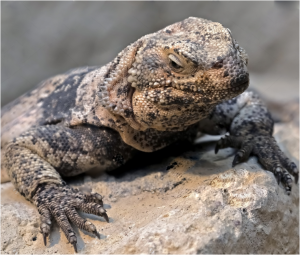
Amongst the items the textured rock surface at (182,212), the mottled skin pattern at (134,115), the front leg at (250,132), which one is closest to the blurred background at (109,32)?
the mottled skin pattern at (134,115)

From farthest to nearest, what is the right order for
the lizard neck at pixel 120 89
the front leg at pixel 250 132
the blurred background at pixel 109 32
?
the blurred background at pixel 109 32, the front leg at pixel 250 132, the lizard neck at pixel 120 89

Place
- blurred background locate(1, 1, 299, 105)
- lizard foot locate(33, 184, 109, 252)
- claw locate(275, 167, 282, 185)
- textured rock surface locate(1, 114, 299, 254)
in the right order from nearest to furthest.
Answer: textured rock surface locate(1, 114, 299, 254) → lizard foot locate(33, 184, 109, 252) → claw locate(275, 167, 282, 185) → blurred background locate(1, 1, 299, 105)

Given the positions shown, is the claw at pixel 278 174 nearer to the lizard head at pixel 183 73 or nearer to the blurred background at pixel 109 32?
the lizard head at pixel 183 73

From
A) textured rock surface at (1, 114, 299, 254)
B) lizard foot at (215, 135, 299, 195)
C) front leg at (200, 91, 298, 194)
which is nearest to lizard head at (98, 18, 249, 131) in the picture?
textured rock surface at (1, 114, 299, 254)

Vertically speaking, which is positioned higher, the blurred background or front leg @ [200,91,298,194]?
the blurred background

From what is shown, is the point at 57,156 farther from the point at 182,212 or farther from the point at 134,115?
the point at 182,212

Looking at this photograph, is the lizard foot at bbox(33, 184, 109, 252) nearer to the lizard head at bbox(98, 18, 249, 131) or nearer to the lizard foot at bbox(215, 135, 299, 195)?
the lizard head at bbox(98, 18, 249, 131)
